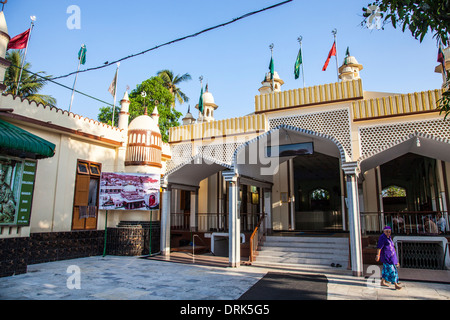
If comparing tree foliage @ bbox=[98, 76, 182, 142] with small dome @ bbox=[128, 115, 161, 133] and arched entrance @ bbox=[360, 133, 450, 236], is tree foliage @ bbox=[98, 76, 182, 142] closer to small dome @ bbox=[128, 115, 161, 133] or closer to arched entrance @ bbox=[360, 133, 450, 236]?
small dome @ bbox=[128, 115, 161, 133]

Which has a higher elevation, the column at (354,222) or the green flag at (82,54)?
the green flag at (82,54)

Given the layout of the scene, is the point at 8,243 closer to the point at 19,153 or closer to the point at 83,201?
the point at 19,153

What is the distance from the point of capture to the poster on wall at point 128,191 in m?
10.0

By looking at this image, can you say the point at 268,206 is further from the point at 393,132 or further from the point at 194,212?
the point at 393,132

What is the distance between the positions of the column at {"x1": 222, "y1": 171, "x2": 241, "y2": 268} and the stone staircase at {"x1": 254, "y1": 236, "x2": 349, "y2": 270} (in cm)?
75

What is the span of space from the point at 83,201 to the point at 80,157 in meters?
1.43

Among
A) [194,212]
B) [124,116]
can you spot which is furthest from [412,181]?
[124,116]

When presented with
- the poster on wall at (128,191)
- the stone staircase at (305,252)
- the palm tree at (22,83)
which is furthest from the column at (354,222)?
the palm tree at (22,83)

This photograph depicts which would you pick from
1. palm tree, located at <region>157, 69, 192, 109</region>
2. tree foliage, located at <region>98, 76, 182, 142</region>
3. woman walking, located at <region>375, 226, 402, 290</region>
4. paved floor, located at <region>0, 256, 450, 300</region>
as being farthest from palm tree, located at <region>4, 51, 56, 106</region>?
woman walking, located at <region>375, 226, 402, 290</region>

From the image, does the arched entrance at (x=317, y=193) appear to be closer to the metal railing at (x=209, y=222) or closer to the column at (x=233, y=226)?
the metal railing at (x=209, y=222)

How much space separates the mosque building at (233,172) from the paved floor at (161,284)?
27.8 inches

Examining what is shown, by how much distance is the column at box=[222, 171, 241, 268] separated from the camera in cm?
827

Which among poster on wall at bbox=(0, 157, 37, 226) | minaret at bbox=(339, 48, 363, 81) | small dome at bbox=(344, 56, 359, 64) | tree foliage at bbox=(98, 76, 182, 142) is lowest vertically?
poster on wall at bbox=(0, 157, 37, 226)

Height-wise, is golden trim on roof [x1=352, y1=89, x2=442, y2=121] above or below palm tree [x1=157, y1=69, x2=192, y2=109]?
below
